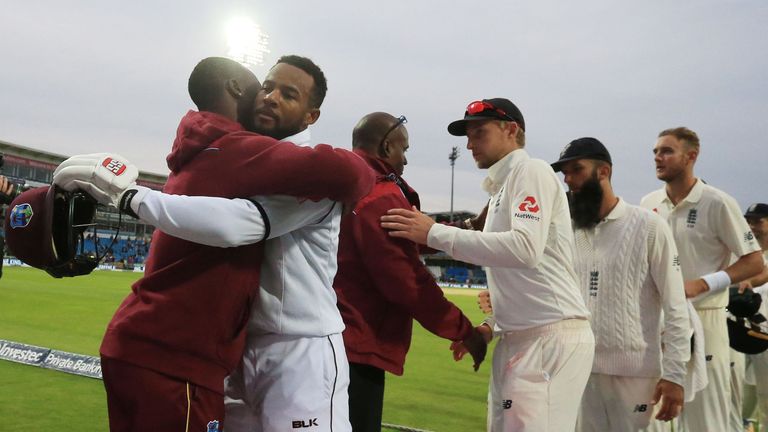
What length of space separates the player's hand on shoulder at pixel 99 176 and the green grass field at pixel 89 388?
4294mm

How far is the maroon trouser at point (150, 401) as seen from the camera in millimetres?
1960

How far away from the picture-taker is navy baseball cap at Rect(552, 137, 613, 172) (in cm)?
391

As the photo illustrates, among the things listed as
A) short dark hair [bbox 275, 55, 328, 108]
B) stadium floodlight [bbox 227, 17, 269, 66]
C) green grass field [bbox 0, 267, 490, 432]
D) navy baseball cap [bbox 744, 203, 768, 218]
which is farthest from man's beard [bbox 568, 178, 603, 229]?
stadium floodlight [bbox 227, 17, 269, 66]

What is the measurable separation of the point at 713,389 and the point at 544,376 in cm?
249

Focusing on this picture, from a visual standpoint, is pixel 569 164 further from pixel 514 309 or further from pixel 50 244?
pixel 50 244

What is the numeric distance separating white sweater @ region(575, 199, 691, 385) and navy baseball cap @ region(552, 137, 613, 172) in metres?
0.35

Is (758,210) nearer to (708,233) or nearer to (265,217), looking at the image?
(708,233)

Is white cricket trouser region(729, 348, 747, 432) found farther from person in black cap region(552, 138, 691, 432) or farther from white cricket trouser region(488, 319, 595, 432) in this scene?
white cricket trouser region(488, 319, 595, 432)

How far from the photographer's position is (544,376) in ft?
9.63

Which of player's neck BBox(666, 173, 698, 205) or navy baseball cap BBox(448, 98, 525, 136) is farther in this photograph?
player's neck BBox(666, 173, 698, 205)

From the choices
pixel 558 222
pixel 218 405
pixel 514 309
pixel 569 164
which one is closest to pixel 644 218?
pixel 569 164

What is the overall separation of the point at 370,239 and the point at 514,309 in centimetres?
83

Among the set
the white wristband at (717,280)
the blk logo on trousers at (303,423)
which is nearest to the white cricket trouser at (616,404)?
the white wristband at (717,280)

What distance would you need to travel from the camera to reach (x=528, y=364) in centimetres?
296
